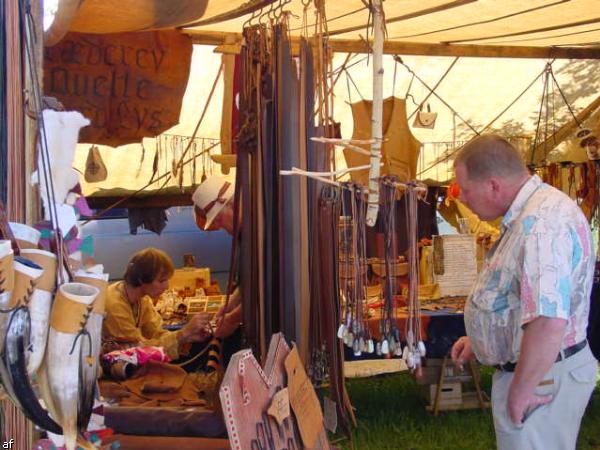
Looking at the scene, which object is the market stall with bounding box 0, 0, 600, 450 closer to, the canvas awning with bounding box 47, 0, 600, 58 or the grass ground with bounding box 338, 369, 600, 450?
the canvas awning with bounding box 47, 0, 600, 58

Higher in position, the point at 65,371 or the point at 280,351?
the point at 65,371

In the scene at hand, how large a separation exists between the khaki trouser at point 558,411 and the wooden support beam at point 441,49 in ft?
7.06

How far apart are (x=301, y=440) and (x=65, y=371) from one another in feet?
4.11

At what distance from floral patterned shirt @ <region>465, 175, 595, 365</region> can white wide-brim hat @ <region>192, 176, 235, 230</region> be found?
4.51ft

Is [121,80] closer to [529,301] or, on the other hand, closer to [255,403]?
[255,403]

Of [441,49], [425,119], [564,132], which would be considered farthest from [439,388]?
[564,132]

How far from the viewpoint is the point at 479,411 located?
17.7ft

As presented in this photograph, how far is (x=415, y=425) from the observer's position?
5.10 meters

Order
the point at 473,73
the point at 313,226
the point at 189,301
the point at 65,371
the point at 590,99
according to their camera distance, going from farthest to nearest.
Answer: the point at 590,99 < the point at 473,73 < the point at 189,301 < the point at 313,226 < the point at 65,371

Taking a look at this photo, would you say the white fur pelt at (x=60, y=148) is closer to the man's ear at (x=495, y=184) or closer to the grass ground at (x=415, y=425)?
the man's ear at (x=495, y=184)

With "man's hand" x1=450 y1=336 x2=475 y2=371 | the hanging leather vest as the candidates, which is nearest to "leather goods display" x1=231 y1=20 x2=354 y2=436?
"man's hand" x1=450 y1=336 x2=475 y2=371

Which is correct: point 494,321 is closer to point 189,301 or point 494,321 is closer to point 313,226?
point 313,226

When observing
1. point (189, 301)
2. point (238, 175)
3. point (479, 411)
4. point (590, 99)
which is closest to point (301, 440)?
point (238, 175)

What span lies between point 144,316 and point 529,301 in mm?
2499
